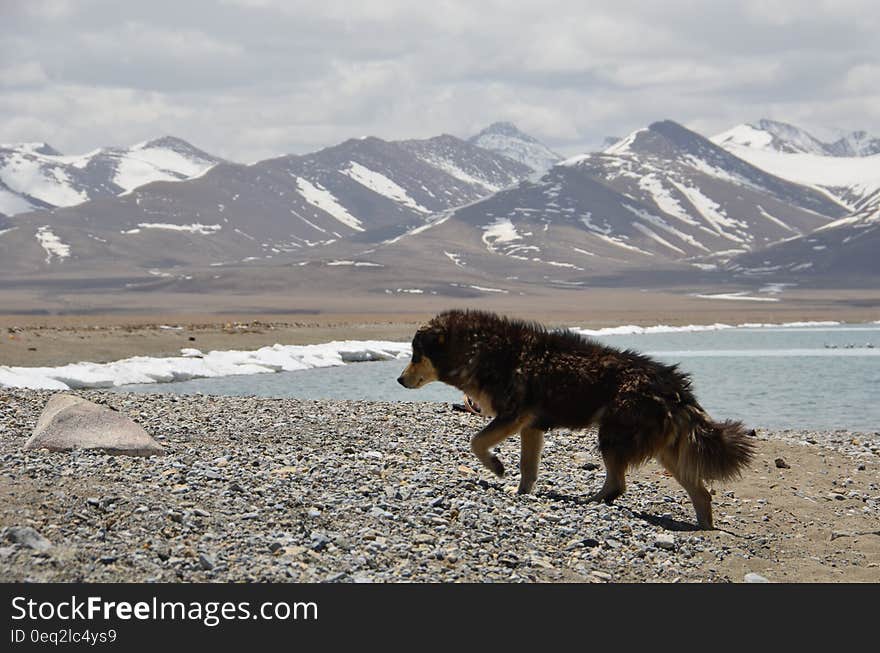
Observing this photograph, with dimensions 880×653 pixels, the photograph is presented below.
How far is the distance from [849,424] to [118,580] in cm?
2378

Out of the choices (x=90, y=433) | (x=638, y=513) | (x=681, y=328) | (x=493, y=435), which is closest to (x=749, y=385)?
(x=638, y=513)

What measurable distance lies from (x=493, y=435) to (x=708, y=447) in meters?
2.34

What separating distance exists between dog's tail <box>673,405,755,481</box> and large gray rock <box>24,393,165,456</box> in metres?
6.79

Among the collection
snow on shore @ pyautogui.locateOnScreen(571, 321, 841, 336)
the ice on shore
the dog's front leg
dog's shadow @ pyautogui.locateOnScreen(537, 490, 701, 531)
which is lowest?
the ice on shore

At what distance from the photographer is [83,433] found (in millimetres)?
14383

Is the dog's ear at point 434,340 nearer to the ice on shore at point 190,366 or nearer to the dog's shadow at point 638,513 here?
the dog's shadow at point 638,513

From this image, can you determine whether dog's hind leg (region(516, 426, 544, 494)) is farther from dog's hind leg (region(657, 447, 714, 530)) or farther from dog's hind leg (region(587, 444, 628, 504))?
dog's hind leg (region(657, 447, 714, 530))

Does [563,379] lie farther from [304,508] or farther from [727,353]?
[727,353]

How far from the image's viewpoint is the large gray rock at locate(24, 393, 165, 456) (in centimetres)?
1427

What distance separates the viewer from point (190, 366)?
4522cm

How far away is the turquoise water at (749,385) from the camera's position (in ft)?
101

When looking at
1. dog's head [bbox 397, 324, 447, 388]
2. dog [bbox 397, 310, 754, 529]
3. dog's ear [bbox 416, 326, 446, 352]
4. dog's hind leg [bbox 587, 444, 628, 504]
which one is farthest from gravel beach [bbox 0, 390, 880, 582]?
dog's ear [bbox 416, 326, 446, 352]

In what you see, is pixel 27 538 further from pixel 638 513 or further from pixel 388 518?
pixel 638 513

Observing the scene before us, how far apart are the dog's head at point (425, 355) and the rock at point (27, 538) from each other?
15.7 feet
